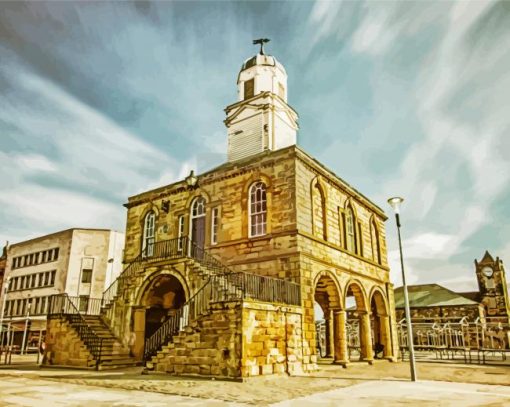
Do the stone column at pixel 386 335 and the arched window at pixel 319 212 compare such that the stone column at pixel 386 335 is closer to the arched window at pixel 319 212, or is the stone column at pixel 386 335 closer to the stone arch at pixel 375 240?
the stone arch at pixel 375 240

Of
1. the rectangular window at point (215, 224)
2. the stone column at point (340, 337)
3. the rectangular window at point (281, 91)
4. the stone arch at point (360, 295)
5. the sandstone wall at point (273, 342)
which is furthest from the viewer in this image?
the rectangular window at point (281, 91)

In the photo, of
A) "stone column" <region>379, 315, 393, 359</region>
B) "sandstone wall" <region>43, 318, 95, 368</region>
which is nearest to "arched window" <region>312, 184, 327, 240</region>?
"stone column" <region>379, 315, 393, 359</region>

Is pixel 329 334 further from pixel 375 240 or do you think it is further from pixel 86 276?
pixel 86 276

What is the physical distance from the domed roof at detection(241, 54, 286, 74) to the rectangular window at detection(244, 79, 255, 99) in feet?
3.24

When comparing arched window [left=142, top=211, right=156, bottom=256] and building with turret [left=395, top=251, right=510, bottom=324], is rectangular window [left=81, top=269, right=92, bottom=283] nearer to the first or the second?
arched window [left=142, top=211, right=156, bottom=256]

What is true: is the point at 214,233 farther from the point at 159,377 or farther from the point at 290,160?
the point at 159,377

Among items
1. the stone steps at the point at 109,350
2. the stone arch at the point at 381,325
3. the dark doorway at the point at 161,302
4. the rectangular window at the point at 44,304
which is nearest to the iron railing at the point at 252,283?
the dark doorway at the point at 161,302

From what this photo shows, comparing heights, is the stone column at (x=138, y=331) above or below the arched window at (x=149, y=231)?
below

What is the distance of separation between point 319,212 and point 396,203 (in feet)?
17.9

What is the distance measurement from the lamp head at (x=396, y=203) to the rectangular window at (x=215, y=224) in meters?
8.46

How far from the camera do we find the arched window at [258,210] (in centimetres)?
1786

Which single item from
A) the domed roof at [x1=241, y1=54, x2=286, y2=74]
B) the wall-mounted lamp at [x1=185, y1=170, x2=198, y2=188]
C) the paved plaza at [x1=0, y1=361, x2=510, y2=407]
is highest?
the domed roof at [x1=241, y1=54, x2=286, y2=74]

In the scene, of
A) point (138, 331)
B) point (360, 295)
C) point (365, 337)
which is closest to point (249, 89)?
point (360, 295)

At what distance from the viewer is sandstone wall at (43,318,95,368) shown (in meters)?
16.6
